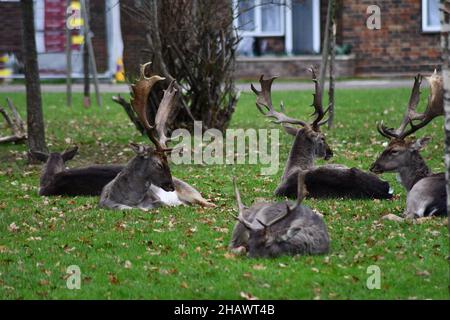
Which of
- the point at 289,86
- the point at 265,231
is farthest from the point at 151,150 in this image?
the point at 289,86

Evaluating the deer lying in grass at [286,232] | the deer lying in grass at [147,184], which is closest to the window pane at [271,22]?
the deer lying in grass at [147,184]

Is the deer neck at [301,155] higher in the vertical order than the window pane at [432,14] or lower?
lower

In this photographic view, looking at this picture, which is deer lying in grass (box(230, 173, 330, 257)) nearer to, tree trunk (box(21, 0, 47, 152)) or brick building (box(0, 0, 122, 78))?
tree trunk (box(21, 0, 47, 152))

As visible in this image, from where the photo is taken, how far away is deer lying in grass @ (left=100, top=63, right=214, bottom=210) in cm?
1123

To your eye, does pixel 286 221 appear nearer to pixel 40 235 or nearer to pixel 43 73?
pixel 40 235

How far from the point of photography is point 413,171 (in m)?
11.0

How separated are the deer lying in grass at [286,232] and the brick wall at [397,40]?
21.5 m

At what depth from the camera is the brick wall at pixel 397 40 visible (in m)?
29.4

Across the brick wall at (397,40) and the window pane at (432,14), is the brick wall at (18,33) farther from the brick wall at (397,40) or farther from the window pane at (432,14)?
the window pane at (432,14)

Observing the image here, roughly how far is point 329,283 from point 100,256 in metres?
2.20

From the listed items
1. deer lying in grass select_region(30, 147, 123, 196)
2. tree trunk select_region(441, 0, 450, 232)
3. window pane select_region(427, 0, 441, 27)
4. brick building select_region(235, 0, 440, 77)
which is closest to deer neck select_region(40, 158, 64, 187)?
deer lying in grass select_region(30, 147, 123, 196)

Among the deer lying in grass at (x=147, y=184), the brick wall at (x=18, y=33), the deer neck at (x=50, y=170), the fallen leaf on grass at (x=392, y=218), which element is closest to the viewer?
the fallen leaf on grass at (x=392, y=218)
